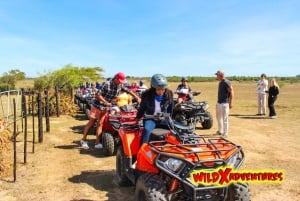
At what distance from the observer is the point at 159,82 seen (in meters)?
5.33

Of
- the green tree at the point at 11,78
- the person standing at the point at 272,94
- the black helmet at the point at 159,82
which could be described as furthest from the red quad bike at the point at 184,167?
the green tree at the point at 11,78

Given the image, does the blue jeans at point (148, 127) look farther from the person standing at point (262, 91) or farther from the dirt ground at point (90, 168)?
the person standing at point (262, 91)

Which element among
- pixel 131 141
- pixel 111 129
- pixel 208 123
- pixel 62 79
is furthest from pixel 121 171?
pixel 62 79

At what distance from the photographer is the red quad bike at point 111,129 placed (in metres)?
8.20

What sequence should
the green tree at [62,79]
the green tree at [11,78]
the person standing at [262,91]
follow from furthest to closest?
the green tree at [11,78] → the green tree at [62,79] → the person standing at [262,91]

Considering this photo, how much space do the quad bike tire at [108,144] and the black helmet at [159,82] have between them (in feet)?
10.5

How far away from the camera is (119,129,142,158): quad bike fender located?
5544 mm

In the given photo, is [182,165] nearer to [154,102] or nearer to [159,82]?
[159,82]

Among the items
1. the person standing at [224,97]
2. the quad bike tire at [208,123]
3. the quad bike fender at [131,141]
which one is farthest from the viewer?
the quad bike tire at [208,123]

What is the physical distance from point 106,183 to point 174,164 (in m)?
2.57

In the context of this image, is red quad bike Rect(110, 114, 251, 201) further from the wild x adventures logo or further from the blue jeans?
the blue jeans

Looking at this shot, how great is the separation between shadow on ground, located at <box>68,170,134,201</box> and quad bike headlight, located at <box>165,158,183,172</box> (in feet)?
5.45

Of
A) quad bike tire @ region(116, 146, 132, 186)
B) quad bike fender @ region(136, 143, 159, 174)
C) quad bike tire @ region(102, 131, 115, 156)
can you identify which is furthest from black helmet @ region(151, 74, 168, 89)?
quad bike tire @ region(102, 131, 115, 156)

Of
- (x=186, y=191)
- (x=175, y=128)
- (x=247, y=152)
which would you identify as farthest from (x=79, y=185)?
(x=247, y=152)
